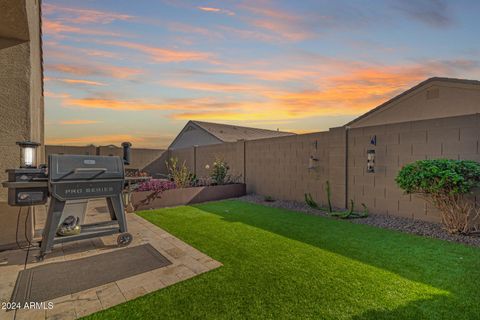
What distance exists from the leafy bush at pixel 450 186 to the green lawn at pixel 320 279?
729 millimetres

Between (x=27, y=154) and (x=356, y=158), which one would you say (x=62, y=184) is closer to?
(x=27, y=154)

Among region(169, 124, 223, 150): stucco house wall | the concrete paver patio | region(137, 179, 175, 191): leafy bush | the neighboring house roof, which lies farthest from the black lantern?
region(169, 124, 223, 150): stucco house wall

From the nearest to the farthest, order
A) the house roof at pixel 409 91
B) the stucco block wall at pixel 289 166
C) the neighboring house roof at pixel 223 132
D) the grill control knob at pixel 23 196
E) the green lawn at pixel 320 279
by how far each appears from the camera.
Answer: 1. the green lawn at pixel 320 279
2. the grill control knob at pixel 23 196
3. the stucco block wall at pixel 289 166
4. the house roof at pixel 409 91
5. the neighboring house roof at pixel 223 132

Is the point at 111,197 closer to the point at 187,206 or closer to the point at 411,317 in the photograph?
the point at 187,206

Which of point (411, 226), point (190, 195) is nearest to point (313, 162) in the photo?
point (411, 226)

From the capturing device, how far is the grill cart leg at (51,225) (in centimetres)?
275

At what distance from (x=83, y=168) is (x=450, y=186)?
519 centimetres

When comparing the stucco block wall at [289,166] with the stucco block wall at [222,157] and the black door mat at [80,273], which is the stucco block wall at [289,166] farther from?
the black door mat at [80,273]

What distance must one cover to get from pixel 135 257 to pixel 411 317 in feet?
9.33

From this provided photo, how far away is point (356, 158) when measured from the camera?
538cm

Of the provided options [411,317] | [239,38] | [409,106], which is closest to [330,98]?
[239,38]

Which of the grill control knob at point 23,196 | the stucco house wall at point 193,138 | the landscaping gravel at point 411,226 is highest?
the stucco house wall at point 193,138

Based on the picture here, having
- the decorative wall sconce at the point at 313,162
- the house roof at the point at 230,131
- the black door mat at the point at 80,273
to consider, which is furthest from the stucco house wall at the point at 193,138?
the black door mat at the point at 80,273

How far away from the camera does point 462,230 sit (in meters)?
3.75
